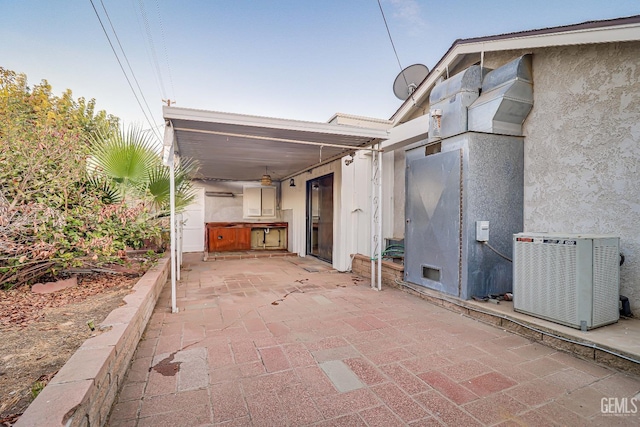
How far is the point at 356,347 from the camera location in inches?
110

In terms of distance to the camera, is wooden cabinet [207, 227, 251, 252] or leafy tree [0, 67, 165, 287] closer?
leafy tree [0, 67, 165, 287]

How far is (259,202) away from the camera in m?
9.94

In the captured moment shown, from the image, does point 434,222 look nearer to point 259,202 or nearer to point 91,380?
point 91,380

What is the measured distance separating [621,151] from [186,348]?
4.83 m

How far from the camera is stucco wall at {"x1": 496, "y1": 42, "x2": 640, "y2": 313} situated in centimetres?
305

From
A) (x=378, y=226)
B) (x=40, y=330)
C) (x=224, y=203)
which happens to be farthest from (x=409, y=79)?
(x=40, y=330)

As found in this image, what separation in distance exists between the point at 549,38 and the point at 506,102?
776mm

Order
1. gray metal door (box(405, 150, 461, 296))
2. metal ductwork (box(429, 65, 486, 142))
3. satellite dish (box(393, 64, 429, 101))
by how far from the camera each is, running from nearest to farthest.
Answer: gray metal door (box(405, 150, 461, 296))
metal ductwork (box(429, 65, 486, 142))
satellite dish (box(393, 64, 429, 101))

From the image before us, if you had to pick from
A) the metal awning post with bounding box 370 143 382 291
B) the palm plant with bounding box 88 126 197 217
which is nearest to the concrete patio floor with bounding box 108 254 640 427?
the metal awning post with bounding box 370 143 382 291

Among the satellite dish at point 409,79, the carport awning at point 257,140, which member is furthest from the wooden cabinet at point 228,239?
the satellite dish at point 409,79

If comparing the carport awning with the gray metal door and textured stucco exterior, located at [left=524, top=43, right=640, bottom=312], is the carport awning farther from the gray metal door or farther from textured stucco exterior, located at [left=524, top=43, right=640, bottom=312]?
textured stucco exterior, located at [left=524, top=43, right=640, bottom=312]

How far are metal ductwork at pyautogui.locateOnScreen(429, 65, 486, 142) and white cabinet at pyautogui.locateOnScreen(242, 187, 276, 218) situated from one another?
6666 millimetres

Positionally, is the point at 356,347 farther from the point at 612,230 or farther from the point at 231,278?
the point at 231,278

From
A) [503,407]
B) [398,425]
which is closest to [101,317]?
[398,425]
